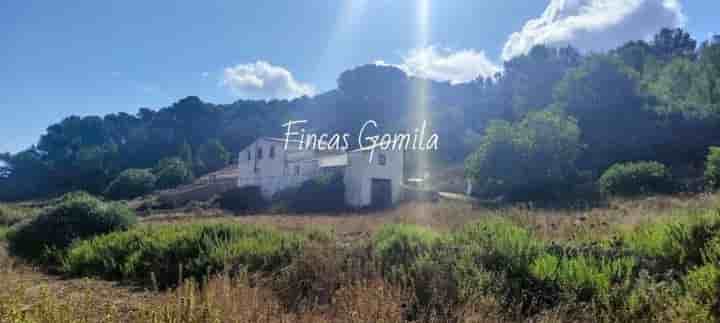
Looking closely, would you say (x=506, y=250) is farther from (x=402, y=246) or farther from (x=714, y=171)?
(x=714, y=171)

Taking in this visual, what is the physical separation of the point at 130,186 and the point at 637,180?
38493mm

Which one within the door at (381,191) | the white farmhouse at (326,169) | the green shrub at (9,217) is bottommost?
the green shrub at (9,217)

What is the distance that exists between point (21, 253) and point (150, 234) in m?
3.73

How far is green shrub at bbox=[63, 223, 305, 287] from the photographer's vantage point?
21.5ft

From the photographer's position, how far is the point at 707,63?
41.7 meters

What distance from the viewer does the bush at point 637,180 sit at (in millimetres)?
20531

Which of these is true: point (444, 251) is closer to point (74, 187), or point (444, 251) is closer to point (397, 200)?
point (397, 200)

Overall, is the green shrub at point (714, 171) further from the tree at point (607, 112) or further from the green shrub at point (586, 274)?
the green shrub at point (586, 274)

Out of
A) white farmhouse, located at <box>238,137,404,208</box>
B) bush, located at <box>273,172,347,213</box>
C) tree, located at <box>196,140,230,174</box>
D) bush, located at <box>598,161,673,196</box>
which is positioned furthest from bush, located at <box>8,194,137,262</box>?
tree, located at <box>196,140,230,174</box>

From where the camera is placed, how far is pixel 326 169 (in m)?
28.3

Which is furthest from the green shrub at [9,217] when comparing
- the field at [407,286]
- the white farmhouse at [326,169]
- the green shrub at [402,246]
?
the green shrub at [402,246]

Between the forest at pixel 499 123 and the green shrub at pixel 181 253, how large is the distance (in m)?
18.3

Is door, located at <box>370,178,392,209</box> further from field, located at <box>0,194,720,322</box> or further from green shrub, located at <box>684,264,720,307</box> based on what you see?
green shrub, located at <box>684,264,720,307</box>

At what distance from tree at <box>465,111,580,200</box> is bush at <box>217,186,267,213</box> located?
1311cm
